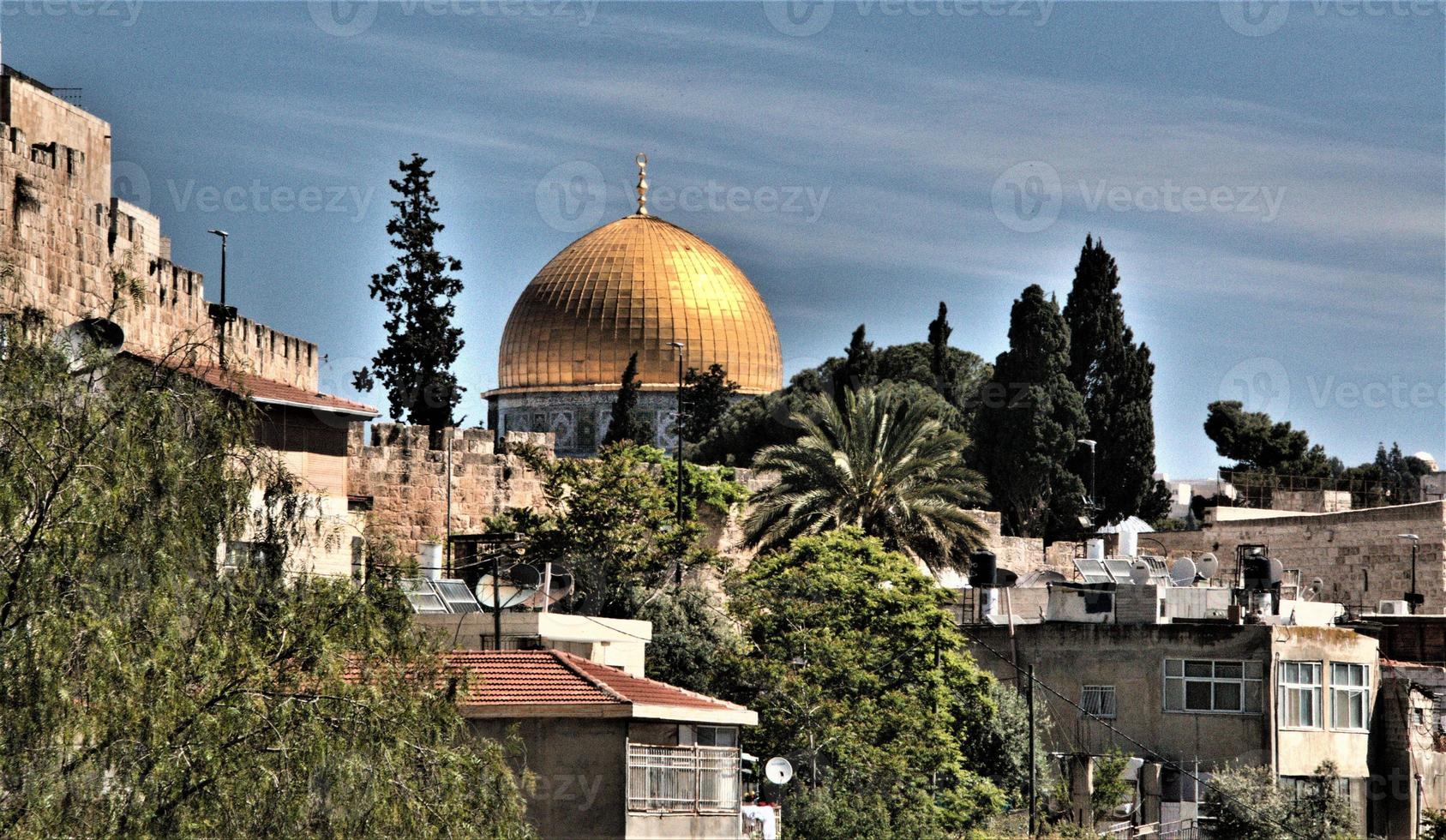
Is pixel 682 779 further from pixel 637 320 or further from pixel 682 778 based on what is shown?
pixel 637 320

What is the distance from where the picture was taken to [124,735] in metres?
13.7

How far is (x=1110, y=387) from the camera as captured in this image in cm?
6278

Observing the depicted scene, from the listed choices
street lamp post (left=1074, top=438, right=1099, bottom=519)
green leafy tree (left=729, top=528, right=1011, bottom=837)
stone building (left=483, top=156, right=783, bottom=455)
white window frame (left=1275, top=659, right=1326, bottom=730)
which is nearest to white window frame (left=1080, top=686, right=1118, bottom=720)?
green leafy tree (left=729, top=528, right=1011, bottom=837)

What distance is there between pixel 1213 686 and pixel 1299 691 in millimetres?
1138

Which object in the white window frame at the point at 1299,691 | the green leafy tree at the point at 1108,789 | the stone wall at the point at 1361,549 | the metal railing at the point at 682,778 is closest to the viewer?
the metal railing at the point at 682,778

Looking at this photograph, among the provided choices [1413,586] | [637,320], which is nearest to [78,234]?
[1413,586]

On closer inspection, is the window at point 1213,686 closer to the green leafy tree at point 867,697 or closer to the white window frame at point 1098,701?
the white window frame at point 1098,701

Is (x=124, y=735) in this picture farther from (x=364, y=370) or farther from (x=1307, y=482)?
(x=1307, y=482)

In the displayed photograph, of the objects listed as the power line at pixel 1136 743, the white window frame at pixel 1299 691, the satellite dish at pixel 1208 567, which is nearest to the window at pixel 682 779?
the power line at pixel 1136 743

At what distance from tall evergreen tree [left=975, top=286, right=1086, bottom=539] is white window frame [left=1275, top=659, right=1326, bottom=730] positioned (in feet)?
84.1

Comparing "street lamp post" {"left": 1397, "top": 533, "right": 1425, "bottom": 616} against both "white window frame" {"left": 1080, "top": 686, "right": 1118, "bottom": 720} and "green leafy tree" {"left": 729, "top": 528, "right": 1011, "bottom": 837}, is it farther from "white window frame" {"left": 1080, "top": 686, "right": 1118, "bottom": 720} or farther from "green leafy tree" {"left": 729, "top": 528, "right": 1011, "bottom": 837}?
"green leafy tree" {"left": 729, "top": 528, "right": 1011, "bottom": 837}

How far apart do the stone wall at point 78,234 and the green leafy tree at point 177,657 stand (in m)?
10.8

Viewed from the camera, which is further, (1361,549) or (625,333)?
(625,333)

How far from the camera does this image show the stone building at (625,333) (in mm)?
83062
